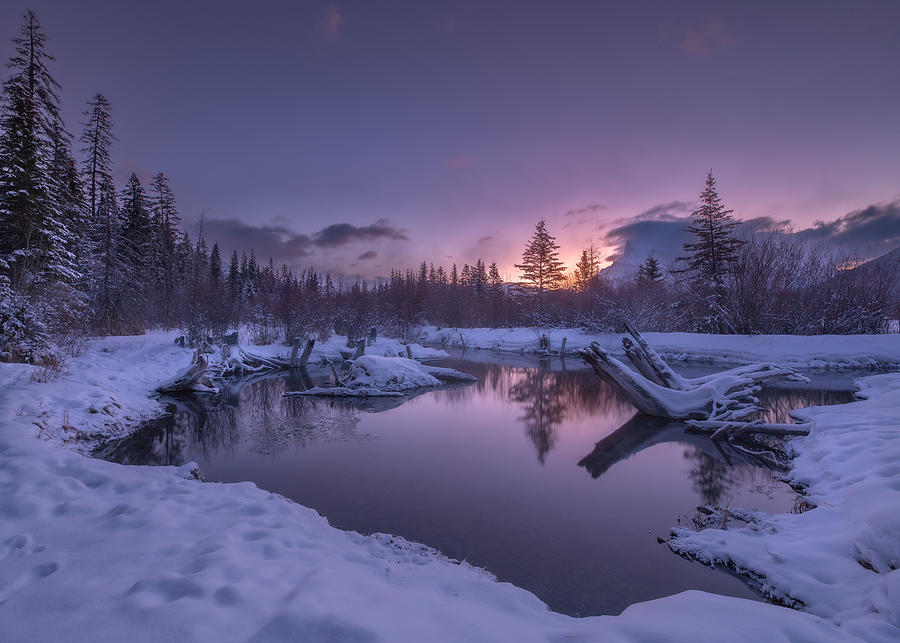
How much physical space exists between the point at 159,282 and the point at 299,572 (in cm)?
3959

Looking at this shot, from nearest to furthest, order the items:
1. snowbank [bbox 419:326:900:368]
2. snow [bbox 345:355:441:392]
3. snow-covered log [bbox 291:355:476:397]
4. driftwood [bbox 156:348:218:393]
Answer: driftwood [bbox 156:348:218:393]
snow-covered log [bbox 291:355:476:397]
snow [bbox 345:355:441:392]
snowbank [bbox 419:326:900:368]

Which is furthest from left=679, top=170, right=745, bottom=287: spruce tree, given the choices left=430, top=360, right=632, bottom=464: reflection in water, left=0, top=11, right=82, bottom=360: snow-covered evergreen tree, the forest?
left=0, top=11, right=82, bottom=360: snow-covered evergreen tree

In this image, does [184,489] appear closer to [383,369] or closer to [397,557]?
[397,557]

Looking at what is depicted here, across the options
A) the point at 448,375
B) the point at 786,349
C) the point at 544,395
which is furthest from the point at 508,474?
the point at 786,349

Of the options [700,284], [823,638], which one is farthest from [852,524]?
[700,284]

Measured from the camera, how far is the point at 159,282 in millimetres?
33438

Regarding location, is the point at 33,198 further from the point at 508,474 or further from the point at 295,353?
the point at 508,474

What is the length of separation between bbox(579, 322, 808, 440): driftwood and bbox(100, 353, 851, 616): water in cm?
49

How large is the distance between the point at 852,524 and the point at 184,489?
754 centimetres

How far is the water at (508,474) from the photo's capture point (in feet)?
13.6

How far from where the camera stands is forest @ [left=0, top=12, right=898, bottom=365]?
12828mm

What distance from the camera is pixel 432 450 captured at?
812cm

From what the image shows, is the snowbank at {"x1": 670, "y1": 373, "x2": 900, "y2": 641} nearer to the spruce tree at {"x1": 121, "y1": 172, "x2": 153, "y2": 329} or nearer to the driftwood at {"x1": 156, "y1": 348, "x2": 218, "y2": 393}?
the driftwood at {"x1": 156, "y1": 348, "x2": 218, "y2": 393}

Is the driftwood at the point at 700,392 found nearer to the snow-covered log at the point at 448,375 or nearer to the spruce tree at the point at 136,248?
the snow-covered log at the point at 448,375
